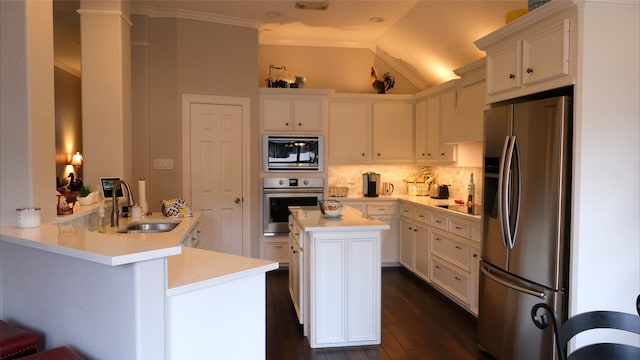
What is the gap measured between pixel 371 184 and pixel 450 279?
188 centimetres

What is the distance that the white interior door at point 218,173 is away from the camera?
4.89m

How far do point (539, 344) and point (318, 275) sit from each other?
1413 mm

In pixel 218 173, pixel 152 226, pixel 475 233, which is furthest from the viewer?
pixel 218 173

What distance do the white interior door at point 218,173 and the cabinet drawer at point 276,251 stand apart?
0.30 m

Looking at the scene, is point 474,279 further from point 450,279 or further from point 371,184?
point 371,184

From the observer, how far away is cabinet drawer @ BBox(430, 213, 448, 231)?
4096 millimetres

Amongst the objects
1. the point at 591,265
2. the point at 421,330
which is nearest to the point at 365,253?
the point at 421,330

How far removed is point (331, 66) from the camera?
592 centimetres

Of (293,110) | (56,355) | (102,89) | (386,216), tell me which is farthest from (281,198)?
(56,355)

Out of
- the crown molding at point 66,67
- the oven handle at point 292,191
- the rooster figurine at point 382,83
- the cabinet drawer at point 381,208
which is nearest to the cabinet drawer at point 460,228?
the cabinet drawer at point 381,208

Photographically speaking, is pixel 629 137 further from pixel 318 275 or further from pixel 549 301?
pixel 318 275

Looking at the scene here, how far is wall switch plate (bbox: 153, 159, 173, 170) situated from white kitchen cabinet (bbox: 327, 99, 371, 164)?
77.9 inches

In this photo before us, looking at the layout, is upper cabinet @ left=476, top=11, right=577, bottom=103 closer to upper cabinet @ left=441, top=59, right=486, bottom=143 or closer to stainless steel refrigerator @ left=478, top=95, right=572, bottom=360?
stainless steel refrigerator @ left=478, top=95, right=572, bottom=360

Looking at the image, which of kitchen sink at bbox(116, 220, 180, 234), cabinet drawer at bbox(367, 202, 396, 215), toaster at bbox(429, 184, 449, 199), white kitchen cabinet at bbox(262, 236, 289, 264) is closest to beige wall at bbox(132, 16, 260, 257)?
white kitchen cabinet at bbox(262, 236, 289, 264)
